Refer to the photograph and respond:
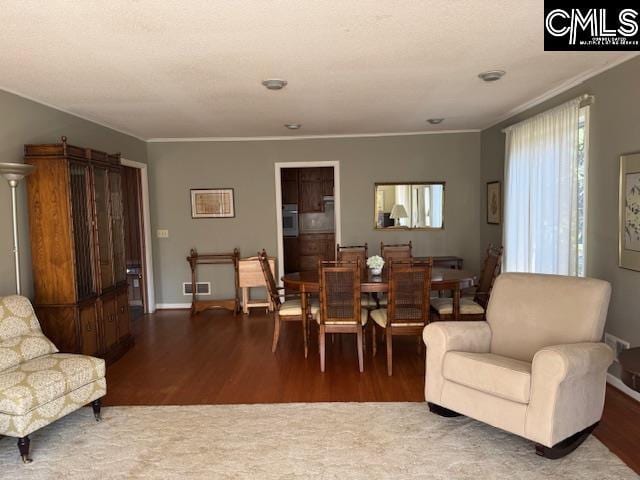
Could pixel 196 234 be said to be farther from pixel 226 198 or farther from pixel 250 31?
pixel 250 31

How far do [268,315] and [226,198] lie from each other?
176cm

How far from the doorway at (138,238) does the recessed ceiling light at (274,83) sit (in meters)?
3.33

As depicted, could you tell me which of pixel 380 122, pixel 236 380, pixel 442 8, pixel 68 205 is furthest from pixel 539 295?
pixel 68 205

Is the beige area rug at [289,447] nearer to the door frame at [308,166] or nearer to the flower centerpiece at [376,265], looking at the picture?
the flower centerpiece at [376,265]

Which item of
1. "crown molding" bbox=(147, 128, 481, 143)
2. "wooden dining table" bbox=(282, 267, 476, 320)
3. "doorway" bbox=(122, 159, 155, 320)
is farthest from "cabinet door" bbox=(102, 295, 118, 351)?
"crown molding" bbox=(147, 128, 481, 143)

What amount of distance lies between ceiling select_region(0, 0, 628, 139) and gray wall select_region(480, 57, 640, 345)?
182 mm

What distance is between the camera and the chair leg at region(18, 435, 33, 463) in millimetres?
2633

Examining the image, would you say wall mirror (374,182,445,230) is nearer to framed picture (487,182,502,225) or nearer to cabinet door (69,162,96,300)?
framed picture (487,182,502,225)

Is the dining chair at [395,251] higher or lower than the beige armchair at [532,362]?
higher

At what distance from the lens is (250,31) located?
8.61 ft

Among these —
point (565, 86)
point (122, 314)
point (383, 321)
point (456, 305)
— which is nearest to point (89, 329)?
point (122, 314)

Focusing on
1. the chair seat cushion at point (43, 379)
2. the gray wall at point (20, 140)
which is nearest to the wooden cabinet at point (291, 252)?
the gray wall at point (20, 140)

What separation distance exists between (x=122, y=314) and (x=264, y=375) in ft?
Result: 5.61

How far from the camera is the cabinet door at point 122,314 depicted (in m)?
4.60
